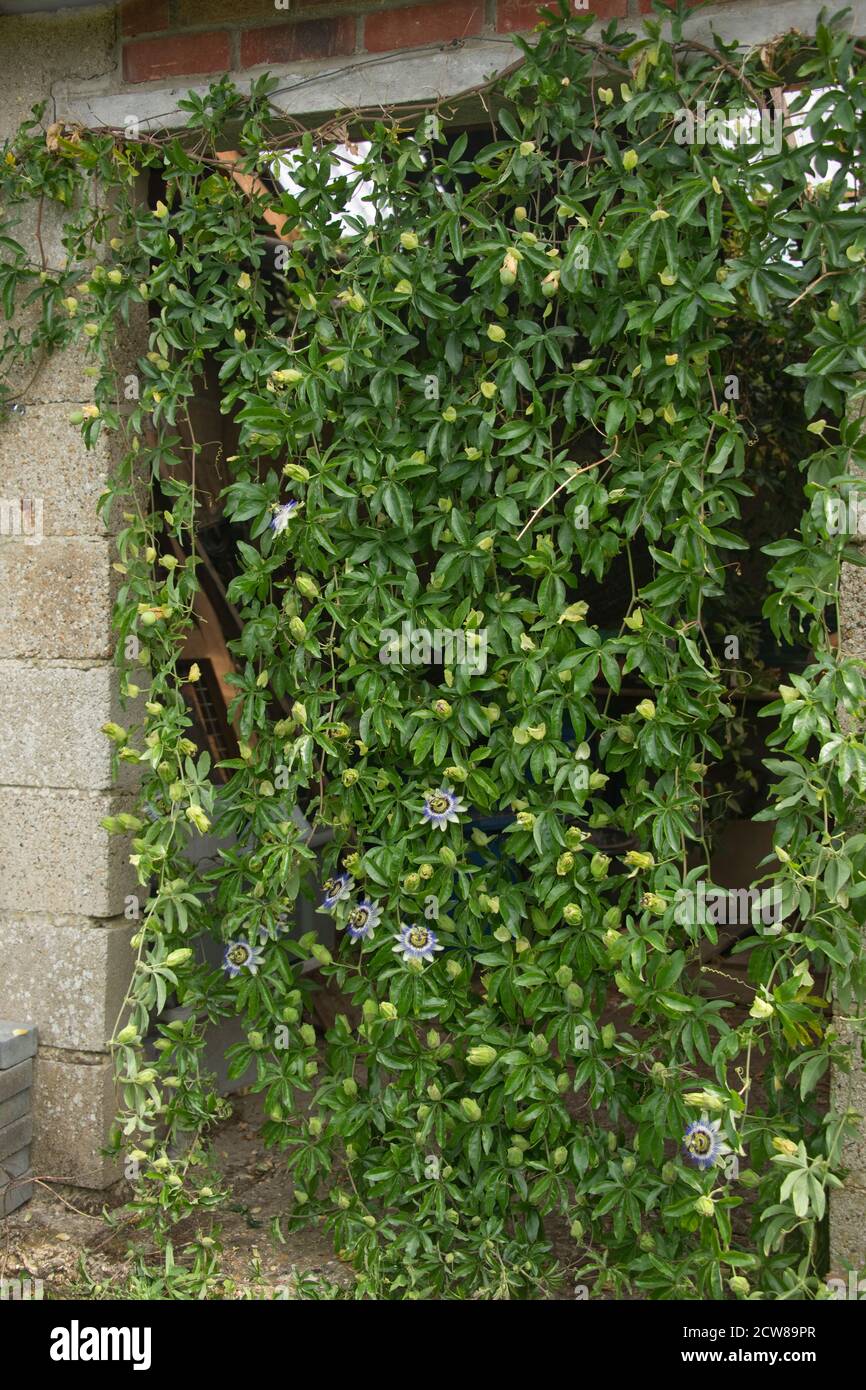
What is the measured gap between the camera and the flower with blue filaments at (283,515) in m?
2.76

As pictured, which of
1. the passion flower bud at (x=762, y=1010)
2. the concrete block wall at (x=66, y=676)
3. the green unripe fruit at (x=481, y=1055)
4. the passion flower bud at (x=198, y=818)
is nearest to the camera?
the passion flower bud at (x=762, y=1010)

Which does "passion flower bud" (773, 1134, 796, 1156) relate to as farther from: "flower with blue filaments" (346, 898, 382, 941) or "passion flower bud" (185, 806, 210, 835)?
"passion flower bud" (185, 806, 210, 835)

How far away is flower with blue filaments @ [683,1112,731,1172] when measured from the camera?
248cm

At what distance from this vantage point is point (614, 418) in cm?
256

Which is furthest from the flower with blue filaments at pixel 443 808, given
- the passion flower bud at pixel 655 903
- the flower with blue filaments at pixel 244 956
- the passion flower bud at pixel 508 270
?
the passion flower bud at pixel 508 270

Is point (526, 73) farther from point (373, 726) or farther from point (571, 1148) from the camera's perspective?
point (571, 1148)

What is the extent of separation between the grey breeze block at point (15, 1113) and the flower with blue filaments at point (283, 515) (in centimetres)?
155

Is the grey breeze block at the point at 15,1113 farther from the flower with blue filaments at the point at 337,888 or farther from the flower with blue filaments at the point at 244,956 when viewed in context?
the flower with blue filaments at the point at 337,888

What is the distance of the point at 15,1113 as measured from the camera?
317 centimetres

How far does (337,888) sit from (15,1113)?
3.74 ft

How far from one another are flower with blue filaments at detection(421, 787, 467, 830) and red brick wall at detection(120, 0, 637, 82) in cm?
173

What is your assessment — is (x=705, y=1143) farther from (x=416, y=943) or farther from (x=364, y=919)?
(x=364, y=919)

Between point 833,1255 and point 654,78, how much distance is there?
252 cm

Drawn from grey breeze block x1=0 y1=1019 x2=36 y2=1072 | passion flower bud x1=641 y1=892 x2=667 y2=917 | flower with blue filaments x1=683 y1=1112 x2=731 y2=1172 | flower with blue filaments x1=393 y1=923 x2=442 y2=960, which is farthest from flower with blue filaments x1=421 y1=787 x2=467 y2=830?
grey breeze block x1=0 y1=1019 x2=36 y2=1072
